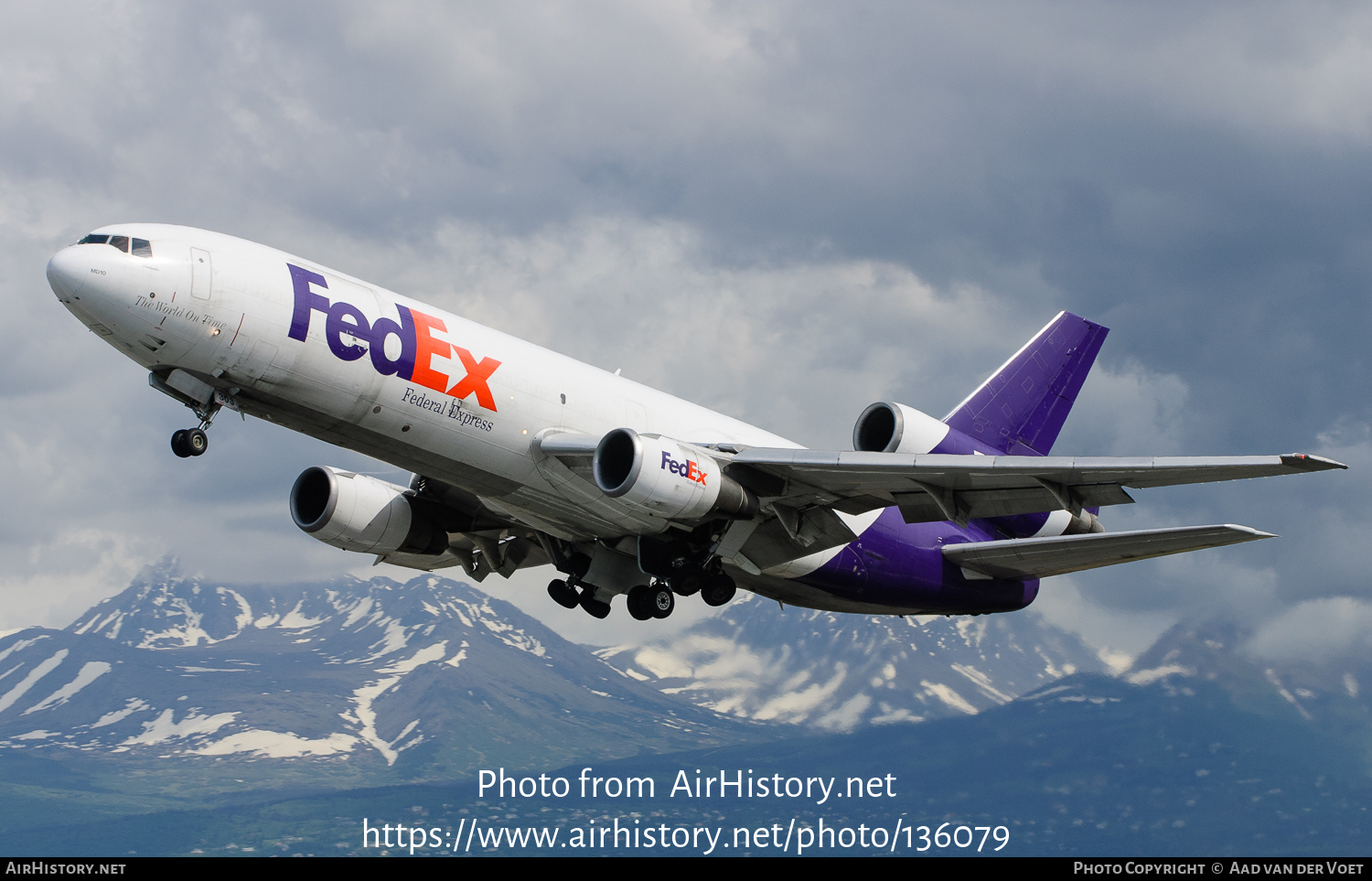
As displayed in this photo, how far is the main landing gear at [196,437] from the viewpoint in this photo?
21.3 meters

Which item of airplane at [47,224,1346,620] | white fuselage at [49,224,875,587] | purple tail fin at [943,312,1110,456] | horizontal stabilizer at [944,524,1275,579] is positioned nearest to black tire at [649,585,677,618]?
airplane at [47,224,1346,620]

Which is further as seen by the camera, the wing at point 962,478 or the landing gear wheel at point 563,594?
the landing gear wheel at point 563,594

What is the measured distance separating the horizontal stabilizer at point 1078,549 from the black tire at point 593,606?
8.09 m

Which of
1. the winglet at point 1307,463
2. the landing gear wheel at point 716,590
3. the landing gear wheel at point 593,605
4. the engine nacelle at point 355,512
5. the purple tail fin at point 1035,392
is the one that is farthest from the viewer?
the purple tail fin at point 1035,392

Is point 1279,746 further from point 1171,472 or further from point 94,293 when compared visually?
point 94,293

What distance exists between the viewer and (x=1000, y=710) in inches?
5645

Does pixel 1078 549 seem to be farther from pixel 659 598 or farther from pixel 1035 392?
pixel 659 598

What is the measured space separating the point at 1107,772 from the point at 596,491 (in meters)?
114

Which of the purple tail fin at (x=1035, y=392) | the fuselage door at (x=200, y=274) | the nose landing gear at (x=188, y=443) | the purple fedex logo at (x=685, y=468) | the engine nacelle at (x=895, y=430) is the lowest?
the nose landing gear at (x=188, y=443)

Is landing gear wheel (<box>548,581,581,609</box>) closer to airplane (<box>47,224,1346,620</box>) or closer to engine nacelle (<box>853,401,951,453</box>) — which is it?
airplane (<box>47,224,1346,620</box>)

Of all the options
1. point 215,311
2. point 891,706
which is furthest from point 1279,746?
point 215,311

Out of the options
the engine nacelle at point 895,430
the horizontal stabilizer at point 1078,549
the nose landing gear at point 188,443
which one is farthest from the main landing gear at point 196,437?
the horizontal stabilizer at point 1078,549

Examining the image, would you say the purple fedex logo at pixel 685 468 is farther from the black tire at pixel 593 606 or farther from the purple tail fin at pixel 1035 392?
the purple tail fin at pixel 1035 392
